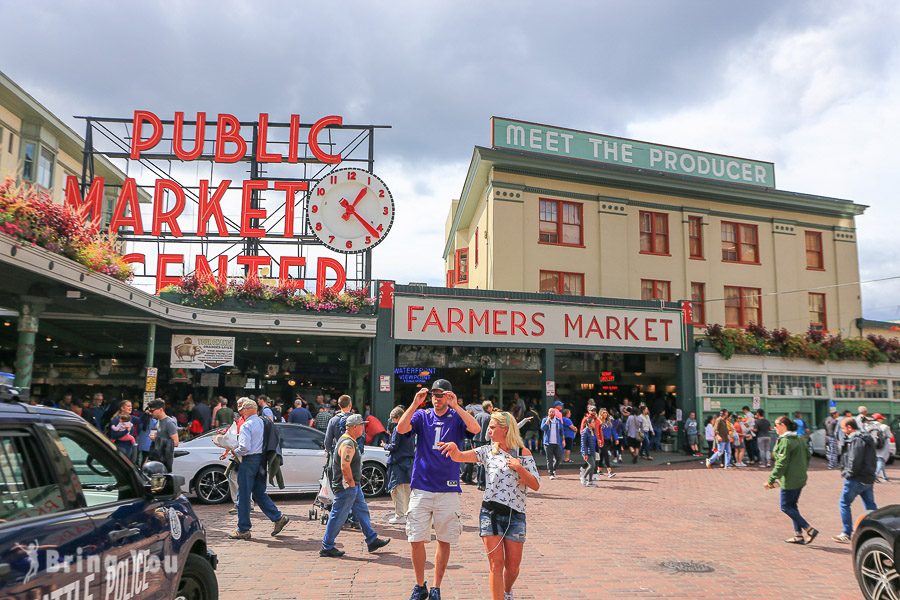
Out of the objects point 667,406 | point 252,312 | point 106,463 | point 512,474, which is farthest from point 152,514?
point 667,406

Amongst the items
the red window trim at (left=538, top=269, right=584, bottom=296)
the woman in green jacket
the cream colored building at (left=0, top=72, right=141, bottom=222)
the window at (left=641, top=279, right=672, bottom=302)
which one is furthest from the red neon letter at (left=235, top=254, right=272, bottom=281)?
the woman in green jacket

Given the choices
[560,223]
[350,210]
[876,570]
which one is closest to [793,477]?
[876,570]

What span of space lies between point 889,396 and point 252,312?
2694 centimetres

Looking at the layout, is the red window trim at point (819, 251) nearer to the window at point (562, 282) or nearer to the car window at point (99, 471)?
the window at point (562, 282)

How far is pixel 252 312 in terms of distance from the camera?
20141 millimetres

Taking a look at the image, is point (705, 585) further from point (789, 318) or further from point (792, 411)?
point (789, 318)

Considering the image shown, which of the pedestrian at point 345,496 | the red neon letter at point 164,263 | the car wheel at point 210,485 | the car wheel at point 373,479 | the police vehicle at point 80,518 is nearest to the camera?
the police vehicle at point 80,518

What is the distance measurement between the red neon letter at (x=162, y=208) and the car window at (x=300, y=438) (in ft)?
46.6

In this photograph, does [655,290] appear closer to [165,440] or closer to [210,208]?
[210,208]

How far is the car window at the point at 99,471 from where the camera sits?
394 centimetres

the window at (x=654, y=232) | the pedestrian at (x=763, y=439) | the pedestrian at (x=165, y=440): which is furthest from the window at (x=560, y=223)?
the pedestrian at (x=165, y=440)

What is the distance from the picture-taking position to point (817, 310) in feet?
101

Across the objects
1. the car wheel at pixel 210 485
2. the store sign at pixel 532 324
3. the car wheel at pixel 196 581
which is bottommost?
the car wheel at pixel 210 485

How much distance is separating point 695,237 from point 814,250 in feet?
21.8
